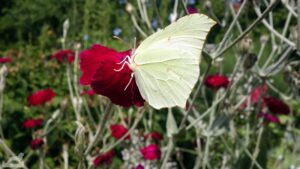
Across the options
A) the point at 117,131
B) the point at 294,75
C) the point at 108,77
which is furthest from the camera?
the point at 117,131

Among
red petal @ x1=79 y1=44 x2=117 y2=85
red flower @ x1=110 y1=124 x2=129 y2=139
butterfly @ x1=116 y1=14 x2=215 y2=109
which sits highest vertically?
red petal @ x1=79 y1=44 x2=117 y2=85

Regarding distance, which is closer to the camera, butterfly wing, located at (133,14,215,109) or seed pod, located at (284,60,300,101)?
butterfly wing, located at (133,14,215,109)

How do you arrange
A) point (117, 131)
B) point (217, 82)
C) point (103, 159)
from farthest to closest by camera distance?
point (217, 82) → point (117, 131) → point (103, 159)

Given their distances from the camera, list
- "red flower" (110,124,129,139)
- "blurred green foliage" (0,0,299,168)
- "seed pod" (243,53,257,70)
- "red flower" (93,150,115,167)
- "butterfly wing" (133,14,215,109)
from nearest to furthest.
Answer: "butterfly wing" (133,14,215,109)
"seed pod" (243,53,257,70)
"red flower" (93,150,115,167)
"red flower" (110,124,129,139)
"blurred green foliage" (0,0,299,168)

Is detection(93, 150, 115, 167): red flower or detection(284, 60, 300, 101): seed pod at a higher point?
detection(284, 60, 300, 101): seed pod

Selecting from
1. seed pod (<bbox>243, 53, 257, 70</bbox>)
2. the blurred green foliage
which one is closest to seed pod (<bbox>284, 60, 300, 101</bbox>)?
seed pod (<bbox>243, 53, 257, 70</bbox>)

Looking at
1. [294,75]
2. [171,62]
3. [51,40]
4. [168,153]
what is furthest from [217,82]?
[51,40]

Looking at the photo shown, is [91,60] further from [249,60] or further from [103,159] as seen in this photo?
[103,159]

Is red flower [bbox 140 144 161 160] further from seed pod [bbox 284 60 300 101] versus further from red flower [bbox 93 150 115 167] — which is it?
seed pod [bbox 284 60 300 101]
